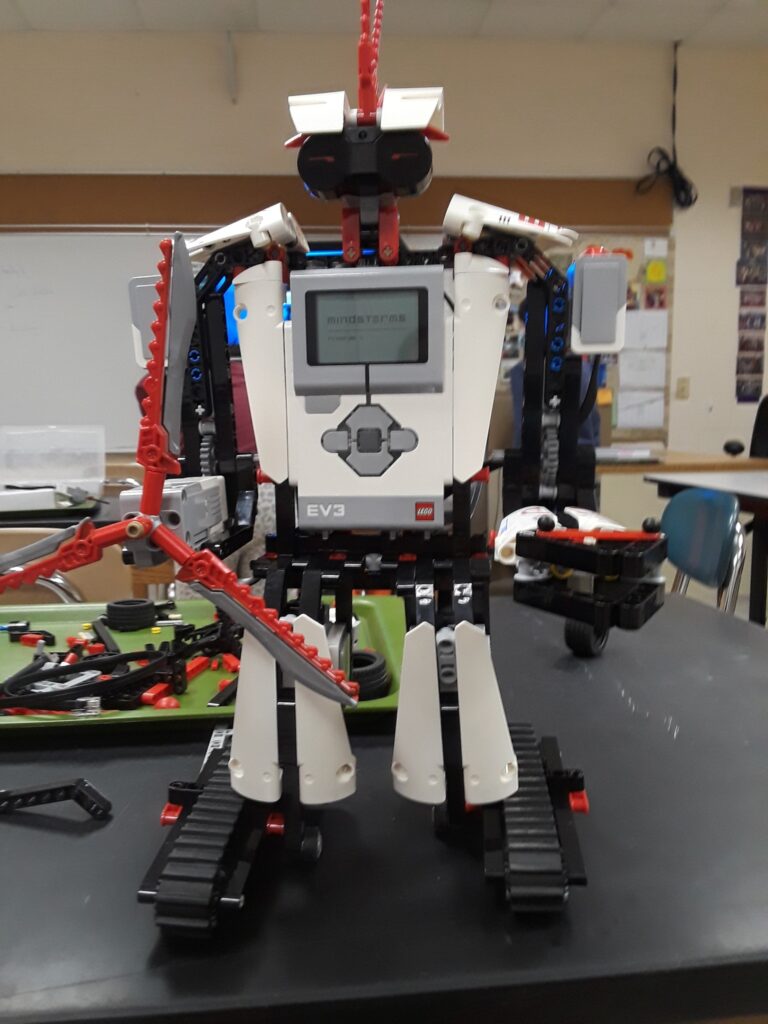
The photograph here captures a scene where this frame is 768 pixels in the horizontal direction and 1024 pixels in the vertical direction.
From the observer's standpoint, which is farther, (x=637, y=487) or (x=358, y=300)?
(x=637, y=487)

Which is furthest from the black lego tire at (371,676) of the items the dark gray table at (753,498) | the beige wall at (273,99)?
the beige wall at (273,99)

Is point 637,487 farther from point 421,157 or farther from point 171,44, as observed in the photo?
point 171,44

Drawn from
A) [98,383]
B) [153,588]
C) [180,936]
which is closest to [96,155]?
[98,383]

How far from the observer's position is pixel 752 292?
2863 mm

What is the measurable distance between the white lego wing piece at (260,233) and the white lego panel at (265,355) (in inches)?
0.9

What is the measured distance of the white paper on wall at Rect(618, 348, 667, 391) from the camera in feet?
9.34

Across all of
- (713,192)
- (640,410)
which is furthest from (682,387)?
(713,192)

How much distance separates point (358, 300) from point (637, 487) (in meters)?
2.19

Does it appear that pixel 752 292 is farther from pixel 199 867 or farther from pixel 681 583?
pixel 199 867

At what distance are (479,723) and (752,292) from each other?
9.48ft

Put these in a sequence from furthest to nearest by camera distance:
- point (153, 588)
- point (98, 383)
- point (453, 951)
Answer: point (98, 383), point (153, 588), point (453, 951)

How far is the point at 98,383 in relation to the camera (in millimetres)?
2711

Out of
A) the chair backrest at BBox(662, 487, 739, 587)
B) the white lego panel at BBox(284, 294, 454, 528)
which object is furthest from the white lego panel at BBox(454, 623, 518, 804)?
the chair backrest at BBox(662, 487, 739, 587)

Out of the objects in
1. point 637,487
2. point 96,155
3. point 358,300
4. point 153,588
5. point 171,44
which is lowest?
point 153,588
